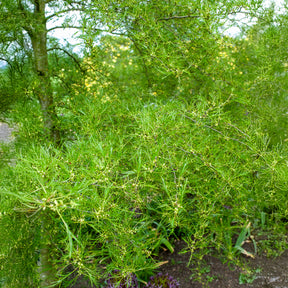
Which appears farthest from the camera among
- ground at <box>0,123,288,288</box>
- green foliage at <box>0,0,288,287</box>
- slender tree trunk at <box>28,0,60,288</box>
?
ground at <box>0,123,288,288</box>

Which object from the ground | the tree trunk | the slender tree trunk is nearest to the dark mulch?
the ground

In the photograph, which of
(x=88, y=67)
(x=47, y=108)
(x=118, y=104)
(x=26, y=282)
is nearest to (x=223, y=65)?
(x=118, y=104)

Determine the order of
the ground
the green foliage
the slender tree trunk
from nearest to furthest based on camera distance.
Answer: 1. the green foliage
2. the slender tree trunk
3. the ground

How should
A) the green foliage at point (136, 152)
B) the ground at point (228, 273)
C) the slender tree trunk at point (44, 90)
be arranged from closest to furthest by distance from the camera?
the green foliage at point (136, 152) < the slender tree trunk at point (44, 90) < the ground at point (228, 273)

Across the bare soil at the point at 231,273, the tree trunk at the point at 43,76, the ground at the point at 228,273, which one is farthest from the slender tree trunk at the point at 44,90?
the bare soil at the point at 231,273

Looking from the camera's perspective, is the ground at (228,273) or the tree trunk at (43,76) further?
the ground at (228,273)

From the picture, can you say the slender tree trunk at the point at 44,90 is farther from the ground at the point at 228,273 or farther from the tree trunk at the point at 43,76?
the ground at the point at 228,273

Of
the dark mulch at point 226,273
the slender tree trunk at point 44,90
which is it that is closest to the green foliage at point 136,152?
the slender tree trunk at point 44,90

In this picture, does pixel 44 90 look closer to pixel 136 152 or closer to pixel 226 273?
pixel 136 152

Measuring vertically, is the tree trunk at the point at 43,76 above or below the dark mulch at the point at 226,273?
above

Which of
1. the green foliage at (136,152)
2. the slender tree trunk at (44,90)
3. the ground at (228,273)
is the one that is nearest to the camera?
the green foliage at (136,152)

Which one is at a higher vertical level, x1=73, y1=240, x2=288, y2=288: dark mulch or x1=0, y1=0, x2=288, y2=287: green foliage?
x1=0, y1=0, x2=288, y2=287: green foliage

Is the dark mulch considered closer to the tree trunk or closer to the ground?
the ground

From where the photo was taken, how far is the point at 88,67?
7.61 ft
